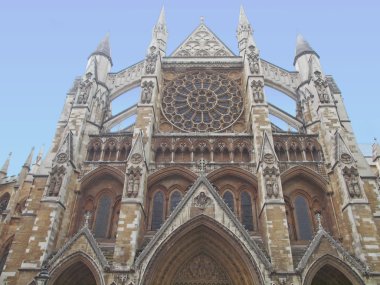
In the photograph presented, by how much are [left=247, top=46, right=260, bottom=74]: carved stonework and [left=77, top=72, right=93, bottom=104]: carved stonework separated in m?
10.4

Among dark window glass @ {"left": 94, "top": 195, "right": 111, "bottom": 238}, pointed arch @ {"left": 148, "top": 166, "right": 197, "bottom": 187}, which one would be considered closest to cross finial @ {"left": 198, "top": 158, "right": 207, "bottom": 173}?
pointed arch @ {"left": 148, "top": 166, "right": 197, "bottom": 187}

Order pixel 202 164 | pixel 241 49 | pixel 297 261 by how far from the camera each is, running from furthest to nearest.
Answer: pixel 241 49, pixel 202 164, pixel 297 261

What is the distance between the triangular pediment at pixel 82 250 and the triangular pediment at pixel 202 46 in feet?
50.8

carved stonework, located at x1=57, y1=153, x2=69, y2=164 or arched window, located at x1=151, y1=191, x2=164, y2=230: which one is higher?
carved stonework, located at x1=57, y1=153, x2=69, y2=164

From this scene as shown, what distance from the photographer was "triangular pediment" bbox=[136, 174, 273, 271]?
16.0 m

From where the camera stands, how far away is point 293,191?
19.6m

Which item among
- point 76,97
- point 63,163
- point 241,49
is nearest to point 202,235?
point 63,163

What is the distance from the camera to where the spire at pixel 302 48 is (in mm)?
25344

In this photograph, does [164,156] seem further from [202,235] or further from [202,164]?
[202,235]

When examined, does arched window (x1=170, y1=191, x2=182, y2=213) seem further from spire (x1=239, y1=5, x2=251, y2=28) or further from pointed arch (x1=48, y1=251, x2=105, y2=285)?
spire (x1=239, y1=5, x2=251, y2=28)

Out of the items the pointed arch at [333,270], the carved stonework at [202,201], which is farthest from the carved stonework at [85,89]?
the pointed arch at [333,270]

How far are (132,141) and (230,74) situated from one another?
904 cm

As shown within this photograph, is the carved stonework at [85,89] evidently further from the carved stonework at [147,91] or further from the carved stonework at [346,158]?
the carved stonework at [346,158]

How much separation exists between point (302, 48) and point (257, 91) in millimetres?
6764
